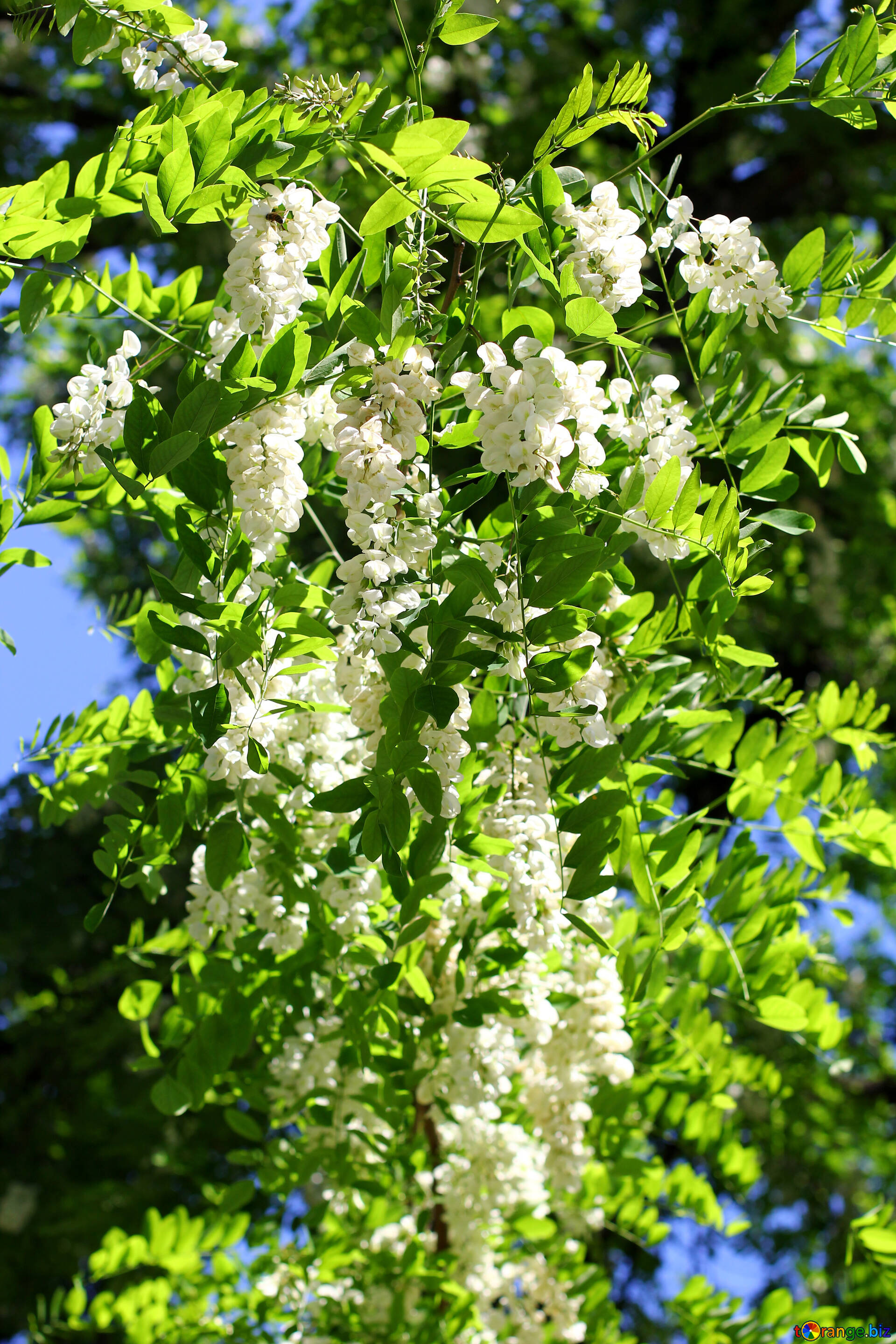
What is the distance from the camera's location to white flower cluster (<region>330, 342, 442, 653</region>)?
0.53 metres

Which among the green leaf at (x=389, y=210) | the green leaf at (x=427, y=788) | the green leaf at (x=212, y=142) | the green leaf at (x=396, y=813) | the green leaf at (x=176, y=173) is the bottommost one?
the green leaf at (x=396, y=813)

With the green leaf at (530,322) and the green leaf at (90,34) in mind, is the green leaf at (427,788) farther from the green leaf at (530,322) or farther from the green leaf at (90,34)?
the green leaf at (90,34)

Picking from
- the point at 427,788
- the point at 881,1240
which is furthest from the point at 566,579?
the point at 881,1240

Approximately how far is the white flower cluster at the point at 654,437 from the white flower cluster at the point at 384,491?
14cm

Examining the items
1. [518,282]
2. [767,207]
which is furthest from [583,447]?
[767,207]

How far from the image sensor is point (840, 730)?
105cm

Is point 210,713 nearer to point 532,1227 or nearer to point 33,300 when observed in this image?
point 33,300

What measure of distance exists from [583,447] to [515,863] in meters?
0.31

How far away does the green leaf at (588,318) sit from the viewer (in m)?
0.58

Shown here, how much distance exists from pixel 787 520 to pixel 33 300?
53cm

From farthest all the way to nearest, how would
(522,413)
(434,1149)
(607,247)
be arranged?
(434,1149) < (607,247) < (522,413)

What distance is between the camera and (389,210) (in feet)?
1.83

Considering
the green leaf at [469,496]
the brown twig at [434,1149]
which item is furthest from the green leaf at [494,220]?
the brown twig at [434,1149]

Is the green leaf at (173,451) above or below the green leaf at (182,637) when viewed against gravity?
above
